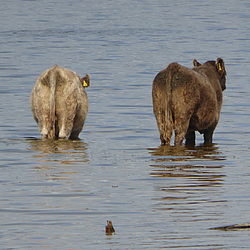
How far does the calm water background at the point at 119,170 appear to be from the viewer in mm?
6328

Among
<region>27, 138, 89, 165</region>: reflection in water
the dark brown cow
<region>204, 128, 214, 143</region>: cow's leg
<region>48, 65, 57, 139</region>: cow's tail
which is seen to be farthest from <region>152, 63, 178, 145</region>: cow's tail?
<region>48, 65, 57, 139</region>: cow's tail

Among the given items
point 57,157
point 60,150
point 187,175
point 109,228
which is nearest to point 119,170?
point 187,175

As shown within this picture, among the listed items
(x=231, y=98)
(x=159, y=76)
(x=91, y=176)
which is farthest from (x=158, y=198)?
(x=231, y=98)

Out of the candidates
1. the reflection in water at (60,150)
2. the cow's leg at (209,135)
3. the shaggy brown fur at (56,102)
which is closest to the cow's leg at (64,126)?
the shaggy brown fur at (56,102)

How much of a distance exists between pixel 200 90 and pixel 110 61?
17.1 meters

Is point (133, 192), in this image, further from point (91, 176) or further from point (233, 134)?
point (233, 134)

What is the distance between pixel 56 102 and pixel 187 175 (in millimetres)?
3657

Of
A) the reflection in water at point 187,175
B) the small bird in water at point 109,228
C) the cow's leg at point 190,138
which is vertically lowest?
the cow's leg at point 190,138

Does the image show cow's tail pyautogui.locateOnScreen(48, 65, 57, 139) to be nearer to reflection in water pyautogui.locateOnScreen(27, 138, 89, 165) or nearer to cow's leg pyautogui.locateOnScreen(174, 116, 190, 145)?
reflection in water pyautogui.locateOnScreen(27, 138, 89, 165)

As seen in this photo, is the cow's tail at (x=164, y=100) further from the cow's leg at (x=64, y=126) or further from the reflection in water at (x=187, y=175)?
the cow's leg at (x=64, y=126)

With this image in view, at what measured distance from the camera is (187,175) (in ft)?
30.7

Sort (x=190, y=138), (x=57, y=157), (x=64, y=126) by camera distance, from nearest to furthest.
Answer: (x=57, y=157) < (x=64, y=126) < (x=190, y=138)

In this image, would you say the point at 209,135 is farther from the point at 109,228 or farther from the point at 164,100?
the point at 109,228

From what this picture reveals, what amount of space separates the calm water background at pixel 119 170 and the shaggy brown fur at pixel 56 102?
0.30 m
